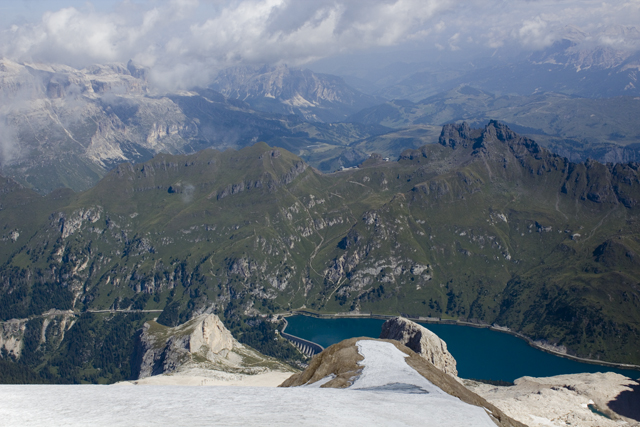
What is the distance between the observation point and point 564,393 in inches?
5300

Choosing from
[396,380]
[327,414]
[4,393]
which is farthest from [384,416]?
[4,393]

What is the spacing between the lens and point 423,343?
9569 centimetres

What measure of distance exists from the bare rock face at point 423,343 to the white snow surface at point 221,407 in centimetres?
6277

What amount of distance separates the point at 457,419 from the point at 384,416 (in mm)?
5107

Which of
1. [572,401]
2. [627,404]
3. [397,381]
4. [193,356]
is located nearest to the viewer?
[397,381]

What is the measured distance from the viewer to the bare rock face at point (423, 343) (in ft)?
310

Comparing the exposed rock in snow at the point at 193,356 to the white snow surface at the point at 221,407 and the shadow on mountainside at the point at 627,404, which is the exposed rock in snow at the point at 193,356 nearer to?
the shadow on mountainside at the point at 627,404

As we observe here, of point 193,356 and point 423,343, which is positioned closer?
point 423,343

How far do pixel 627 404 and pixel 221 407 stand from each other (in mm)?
152467

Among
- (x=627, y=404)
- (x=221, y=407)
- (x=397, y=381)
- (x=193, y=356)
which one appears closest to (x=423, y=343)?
(x=397, y=381)

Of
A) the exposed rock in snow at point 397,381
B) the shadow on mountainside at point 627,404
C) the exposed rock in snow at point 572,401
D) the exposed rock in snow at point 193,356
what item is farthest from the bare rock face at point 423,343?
the exposed rock in snow at point 193,356

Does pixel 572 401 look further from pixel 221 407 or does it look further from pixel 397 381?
pixel 221 407

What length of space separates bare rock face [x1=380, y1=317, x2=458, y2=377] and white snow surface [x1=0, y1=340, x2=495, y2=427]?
62.8m

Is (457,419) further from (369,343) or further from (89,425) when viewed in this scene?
(369,343)
